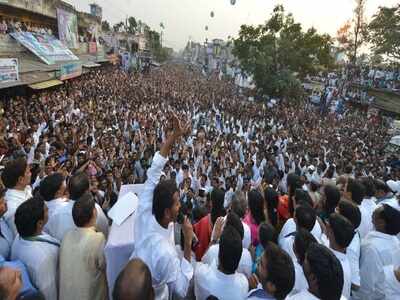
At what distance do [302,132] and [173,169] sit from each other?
26.0ft

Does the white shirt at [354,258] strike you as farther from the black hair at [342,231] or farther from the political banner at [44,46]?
the political banner at [44,46]

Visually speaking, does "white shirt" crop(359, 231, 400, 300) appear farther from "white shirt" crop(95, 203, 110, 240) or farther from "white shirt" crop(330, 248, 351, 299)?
"white shirt" crop(95, 203, 110, 240)

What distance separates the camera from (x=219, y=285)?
212 cm

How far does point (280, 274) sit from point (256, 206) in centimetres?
134

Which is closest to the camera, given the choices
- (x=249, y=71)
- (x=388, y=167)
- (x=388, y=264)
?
(x=388, y=264)

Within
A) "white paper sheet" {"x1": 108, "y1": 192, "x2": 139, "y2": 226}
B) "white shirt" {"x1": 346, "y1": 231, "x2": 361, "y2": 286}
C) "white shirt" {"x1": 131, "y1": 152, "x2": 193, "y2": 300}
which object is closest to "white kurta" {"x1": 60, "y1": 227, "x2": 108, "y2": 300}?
"white paper sheet" {"x1": 108, "y1": 192, "x2": 139, "y2": 226}

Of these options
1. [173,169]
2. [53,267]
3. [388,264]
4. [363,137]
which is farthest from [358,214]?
[363,137]

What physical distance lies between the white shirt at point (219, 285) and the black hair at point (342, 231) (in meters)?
0.89

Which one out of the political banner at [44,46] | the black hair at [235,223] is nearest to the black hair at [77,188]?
the black hair at [235,223]

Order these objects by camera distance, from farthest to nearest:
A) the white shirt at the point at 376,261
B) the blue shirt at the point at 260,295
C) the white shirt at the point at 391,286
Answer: the white shirt at the point at 376,261, the white shirt at the point at 391,286, the blue shirt at the point at 260,295

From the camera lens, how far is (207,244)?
10.1 feet

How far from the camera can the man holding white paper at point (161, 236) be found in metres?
1.89

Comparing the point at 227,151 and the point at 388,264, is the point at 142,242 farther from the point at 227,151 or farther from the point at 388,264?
the point at 227,151

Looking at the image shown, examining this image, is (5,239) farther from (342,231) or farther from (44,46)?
(44,46)
